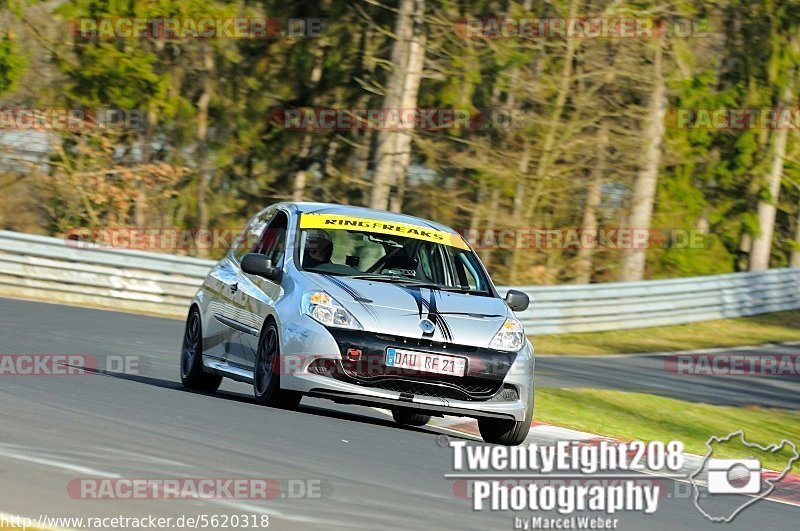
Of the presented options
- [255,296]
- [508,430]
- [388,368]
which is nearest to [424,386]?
[388,368]

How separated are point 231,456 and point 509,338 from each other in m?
2.67

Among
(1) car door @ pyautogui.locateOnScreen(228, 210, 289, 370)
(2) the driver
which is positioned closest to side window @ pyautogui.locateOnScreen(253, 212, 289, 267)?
(1) car door @ pyautogui.locateOnScreen(228, 210, 289, 370)

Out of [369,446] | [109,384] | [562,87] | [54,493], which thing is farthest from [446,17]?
[54,493]

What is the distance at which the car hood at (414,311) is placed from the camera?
30.8 ft

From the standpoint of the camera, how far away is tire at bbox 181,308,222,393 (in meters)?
11.3

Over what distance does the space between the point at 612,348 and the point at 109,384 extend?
14.3m

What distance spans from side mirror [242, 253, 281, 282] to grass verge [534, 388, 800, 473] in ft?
11.2

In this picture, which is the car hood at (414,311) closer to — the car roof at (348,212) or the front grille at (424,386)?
the front grille at (424,386)

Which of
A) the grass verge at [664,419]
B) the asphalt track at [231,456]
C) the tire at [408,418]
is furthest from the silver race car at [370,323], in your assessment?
the grass verge at [664,419]

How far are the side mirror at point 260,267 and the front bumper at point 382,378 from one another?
2.60 ft

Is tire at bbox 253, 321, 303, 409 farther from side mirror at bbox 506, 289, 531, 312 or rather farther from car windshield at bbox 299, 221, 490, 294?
side mirror at bbox 506, 289, 531, 312

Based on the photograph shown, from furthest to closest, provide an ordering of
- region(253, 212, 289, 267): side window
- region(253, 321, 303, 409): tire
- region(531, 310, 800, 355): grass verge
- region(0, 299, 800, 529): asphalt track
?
region(531, 310, 800, 355): grass verge
region(253, 212, 289, 267): side window
region(253, 321, 303, 409): tire
region(0, 299, 800, 529): asphalt track

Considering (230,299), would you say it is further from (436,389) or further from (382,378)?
(436,389)

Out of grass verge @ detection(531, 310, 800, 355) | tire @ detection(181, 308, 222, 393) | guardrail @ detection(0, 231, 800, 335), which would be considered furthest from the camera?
grass verge @ detection(531, 310, 800, 355)
